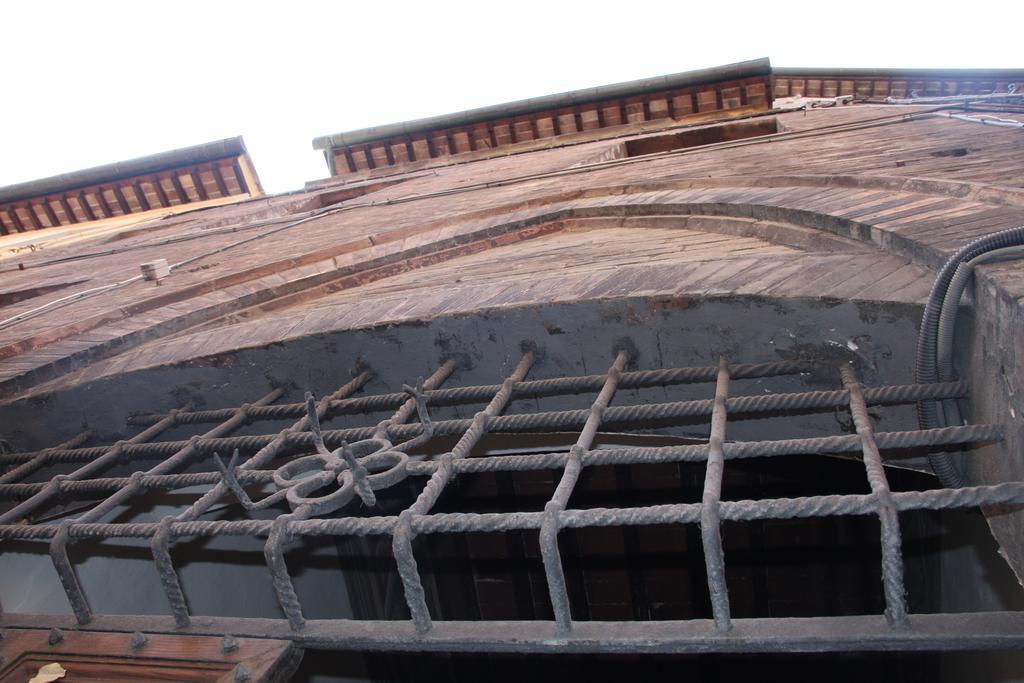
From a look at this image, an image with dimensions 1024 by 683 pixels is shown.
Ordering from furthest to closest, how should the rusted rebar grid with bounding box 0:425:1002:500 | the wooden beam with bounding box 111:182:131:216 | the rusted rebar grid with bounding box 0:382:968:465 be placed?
the wooden beam with bounding box 111:182:131:216 < the rusted rebar grid with bounding box 0:382:968:465 < the rusted rebar grid with bounding box 0:425:1002:500

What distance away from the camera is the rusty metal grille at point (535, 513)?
132cm

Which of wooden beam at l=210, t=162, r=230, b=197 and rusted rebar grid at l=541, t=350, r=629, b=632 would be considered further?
wooden beam at l=210, t=162, r=230, b=197

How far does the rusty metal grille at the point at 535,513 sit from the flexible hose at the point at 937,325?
53 mm

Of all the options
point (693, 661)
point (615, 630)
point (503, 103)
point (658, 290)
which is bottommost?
point (693, 661)

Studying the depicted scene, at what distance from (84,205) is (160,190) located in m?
1.19

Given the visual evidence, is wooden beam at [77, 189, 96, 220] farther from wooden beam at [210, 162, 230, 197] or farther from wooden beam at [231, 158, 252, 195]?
wooden beam at [231, 158, 252, 195]

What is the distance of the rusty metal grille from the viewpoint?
4.33 ft

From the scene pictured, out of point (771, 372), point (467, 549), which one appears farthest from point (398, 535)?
point (467, 549)

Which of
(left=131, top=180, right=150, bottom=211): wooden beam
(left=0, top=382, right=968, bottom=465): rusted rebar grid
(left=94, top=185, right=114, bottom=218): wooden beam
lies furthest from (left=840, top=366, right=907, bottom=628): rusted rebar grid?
(left=94, top=185, right=114, bottom=218): wooden beam

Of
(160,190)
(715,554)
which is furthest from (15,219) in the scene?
(715,554)

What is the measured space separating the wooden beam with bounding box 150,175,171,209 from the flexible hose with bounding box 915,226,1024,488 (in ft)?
38.5

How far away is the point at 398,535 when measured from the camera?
5.04 ft

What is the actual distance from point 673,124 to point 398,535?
9384 mm

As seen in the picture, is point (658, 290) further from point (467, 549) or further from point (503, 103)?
point (503, 103)
